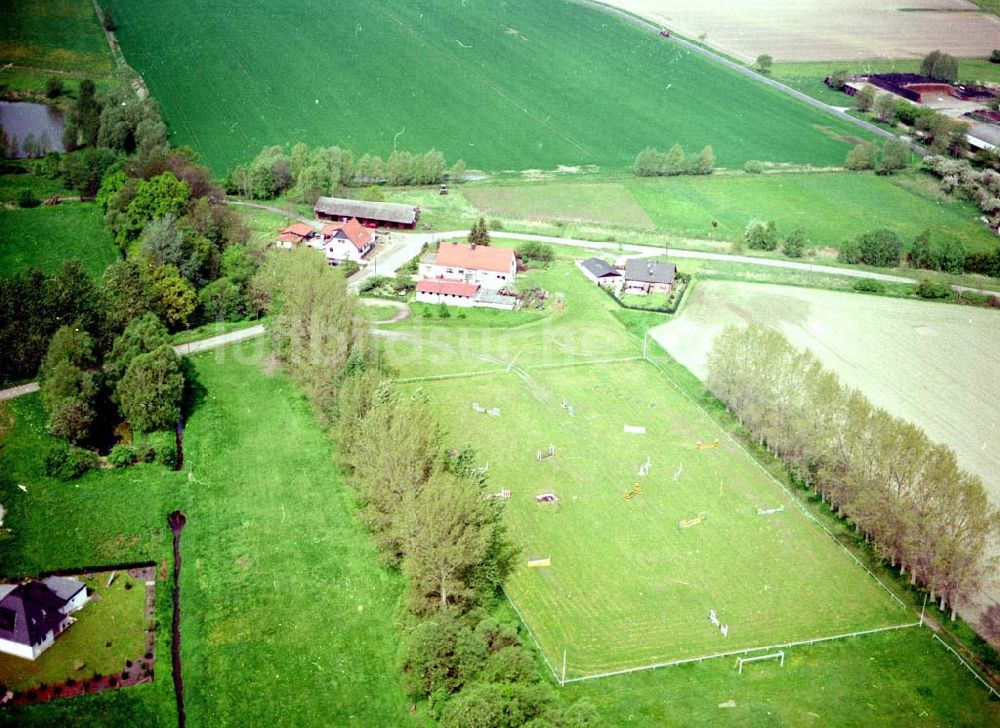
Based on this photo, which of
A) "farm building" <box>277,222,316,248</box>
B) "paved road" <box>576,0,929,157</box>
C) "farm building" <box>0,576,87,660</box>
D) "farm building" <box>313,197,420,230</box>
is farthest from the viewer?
"paved road" <box>576,0,929,157</box>

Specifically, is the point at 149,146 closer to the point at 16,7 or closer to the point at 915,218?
the point at 16,7

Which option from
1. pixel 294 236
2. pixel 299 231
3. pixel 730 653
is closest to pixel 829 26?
pixel 299 231

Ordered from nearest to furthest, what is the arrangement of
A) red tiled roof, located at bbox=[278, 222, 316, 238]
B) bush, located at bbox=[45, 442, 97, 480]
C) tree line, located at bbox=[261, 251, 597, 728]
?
tree line, located at bbox=[261, 251, 597, 728], bush, located at bbox=[45, 442, 97, 480], red tiled roof, located at bbox=[278, 222, 316, 238]

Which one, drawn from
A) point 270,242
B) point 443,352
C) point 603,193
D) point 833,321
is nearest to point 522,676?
point 443,352

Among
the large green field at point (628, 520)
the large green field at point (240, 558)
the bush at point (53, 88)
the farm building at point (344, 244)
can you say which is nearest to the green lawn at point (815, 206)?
the farm building at point (344, 244)

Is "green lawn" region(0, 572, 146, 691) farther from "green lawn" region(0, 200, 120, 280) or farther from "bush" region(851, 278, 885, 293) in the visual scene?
"bush" region(851, 278, 885, 293)

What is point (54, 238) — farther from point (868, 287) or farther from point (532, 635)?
point (868, 287)

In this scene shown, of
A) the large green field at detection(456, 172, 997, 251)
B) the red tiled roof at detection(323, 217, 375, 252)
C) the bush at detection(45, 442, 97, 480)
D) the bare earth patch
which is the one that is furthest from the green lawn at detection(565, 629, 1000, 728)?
the bare earth patch
